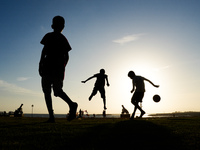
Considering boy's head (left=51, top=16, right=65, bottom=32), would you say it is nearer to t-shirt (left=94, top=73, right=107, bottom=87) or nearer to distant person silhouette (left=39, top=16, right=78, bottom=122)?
distant person silhouette (left=39, top=16, right=78, bottom=122)

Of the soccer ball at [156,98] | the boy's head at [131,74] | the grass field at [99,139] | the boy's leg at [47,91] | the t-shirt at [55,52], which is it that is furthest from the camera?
the soccer ball at [156,98]

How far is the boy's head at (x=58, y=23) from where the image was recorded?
5.78m

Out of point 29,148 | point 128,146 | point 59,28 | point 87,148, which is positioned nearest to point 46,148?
point 29,148

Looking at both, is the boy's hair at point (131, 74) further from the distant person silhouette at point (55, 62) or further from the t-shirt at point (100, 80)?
the distant person silhouette at point (55, 62)

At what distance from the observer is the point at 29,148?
7.97ft

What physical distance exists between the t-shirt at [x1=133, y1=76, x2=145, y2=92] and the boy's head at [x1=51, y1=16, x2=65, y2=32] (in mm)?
5586

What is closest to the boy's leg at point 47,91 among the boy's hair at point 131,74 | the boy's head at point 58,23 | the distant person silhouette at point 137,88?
the boy's head at point 58,23

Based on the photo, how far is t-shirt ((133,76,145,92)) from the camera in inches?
400

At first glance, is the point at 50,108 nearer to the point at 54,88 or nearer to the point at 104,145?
the point at 54,88

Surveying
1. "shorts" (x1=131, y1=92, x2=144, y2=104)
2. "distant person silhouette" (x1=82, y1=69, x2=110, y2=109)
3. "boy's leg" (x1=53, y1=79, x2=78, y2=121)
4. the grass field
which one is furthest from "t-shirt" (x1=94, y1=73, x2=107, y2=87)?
the grass field

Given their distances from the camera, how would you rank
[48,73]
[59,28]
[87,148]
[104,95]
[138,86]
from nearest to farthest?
[87,148] → [48,73] → [59,28] → [138,86] → [104,95]

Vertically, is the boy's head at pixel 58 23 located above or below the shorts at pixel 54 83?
above

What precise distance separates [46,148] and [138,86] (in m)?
8.23

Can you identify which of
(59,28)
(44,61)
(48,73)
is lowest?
(48,73)
